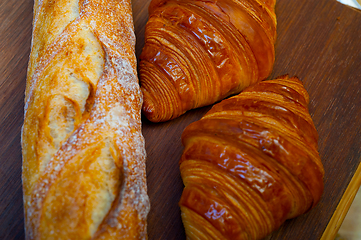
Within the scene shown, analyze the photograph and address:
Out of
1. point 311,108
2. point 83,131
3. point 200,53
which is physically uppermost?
point 200,53

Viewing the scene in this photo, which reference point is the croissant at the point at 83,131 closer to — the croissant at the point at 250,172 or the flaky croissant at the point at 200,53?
the flaky croissant at the point at 200,53

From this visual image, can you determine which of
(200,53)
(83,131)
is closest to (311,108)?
(200,53)

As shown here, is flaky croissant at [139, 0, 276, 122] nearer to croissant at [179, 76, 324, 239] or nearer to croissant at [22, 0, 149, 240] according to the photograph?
croissant at [22, 0, 149, 240]

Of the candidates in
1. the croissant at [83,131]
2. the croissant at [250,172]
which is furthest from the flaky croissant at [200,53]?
the croissant at [250,172]

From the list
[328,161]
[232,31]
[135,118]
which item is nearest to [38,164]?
[135,118]

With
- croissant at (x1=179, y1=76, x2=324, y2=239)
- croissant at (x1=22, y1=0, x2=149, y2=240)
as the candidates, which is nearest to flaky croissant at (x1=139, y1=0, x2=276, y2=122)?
croissant at (x1=22, y1=0, x2=149, y2=240)

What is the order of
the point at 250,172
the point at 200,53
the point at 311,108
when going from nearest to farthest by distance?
the point at 250,172, the point at 200,53, the point at 311,108

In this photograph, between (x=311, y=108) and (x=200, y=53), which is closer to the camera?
(x=200, y=53)

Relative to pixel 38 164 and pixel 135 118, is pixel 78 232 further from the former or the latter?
pixel 135 118

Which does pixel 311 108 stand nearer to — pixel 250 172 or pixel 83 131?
pixel 250 172
